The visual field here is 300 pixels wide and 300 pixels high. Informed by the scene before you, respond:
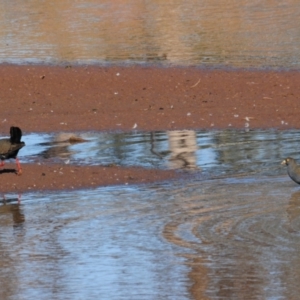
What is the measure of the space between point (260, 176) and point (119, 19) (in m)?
18.5

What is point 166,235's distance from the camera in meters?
7.87

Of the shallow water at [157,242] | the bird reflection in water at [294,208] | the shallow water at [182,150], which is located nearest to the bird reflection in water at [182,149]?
the shallow water at [182,150]

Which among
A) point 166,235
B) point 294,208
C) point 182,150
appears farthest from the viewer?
point 182,150

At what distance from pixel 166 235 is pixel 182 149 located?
398 centimetres

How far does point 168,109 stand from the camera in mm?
14477

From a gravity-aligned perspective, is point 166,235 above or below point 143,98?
below

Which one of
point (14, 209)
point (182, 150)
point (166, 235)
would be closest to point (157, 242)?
point (166, 235)

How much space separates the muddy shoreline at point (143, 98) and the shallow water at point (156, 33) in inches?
60.7

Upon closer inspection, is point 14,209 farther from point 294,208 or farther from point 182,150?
point 182,150

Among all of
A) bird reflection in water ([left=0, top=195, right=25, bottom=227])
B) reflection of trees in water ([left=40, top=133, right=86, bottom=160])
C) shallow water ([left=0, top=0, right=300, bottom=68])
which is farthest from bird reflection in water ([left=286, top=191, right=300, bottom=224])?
shallow water ([left=0, top=0, right=300, bottom=68])

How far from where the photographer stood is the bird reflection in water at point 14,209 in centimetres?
856

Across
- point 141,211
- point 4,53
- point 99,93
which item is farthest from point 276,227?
point 4,53

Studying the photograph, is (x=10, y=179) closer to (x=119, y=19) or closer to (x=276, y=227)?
(x=276, y=227)

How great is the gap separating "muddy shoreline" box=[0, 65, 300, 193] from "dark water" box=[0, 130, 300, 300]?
221 centimetres
